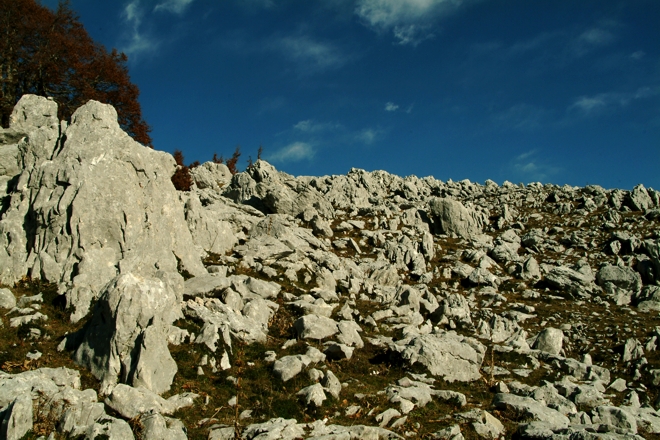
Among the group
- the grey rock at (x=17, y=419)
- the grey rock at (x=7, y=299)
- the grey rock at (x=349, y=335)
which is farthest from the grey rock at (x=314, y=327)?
the grey rock at (x=7, y=299)

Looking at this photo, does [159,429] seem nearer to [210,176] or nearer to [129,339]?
[129,339]

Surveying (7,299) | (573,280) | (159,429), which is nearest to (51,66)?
(7,299)

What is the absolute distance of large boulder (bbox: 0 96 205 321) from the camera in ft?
62.2

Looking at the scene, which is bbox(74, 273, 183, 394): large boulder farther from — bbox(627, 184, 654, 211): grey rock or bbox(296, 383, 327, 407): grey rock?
bbox(627, 184, 654, 211): grey rock

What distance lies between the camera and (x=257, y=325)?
1995cm

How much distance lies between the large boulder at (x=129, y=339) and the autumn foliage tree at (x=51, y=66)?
28.9 metres

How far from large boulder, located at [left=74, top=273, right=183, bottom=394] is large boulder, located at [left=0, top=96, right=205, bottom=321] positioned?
3.46m

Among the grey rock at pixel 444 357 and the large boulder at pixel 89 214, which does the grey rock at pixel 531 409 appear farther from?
the large boulder at pixel 89 214

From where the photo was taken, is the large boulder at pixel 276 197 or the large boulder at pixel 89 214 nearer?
the large boulder at pixel 89 214

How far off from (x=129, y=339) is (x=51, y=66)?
32.6m

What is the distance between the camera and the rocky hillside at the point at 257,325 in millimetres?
12867

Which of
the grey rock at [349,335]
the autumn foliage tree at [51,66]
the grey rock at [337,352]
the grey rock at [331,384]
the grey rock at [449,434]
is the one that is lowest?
the grey rock at [449,434]

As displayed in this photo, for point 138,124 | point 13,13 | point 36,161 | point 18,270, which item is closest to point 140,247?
point 18,270

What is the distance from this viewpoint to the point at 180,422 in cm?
1199
